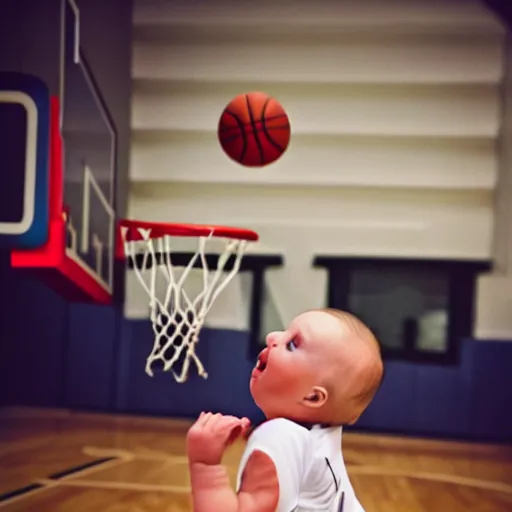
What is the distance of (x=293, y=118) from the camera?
4285 mm

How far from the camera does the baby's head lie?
4.16 feet

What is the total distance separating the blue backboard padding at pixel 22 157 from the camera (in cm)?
265

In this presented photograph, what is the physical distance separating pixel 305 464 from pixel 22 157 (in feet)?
6.09

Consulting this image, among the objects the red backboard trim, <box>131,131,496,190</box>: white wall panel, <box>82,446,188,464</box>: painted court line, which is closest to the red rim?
the red backboard trim

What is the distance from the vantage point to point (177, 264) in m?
3.80

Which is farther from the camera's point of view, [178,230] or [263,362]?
[178,230]

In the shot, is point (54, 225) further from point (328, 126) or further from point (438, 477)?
point (328, 126)

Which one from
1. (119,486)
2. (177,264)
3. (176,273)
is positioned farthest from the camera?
(176,273)

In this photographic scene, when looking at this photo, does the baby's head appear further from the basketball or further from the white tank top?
the basketball

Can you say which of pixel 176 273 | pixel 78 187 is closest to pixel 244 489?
pixel 78 187

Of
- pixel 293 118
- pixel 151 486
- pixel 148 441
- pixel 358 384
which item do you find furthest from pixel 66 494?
pixel 293 118

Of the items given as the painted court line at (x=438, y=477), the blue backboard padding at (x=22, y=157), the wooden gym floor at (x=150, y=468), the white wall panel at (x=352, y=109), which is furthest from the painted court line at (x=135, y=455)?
the white wall panel at (x=352, y=109)

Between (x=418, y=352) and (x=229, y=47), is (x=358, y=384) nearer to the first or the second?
(x=418, y=352)

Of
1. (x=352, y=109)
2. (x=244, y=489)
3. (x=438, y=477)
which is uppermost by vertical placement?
(x=352, y=109)
